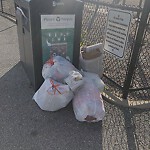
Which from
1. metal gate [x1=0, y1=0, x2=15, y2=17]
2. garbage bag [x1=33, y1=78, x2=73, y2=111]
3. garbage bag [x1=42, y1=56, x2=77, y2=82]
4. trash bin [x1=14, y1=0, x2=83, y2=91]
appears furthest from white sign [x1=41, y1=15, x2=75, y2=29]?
metal gate [x1=0, y1=0, x2=15, y2=17]

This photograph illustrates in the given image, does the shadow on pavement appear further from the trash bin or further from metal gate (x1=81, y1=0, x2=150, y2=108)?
metal gate (x1=81, y1=0, x2=150, y2=108)

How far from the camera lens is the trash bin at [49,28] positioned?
262 centimetres

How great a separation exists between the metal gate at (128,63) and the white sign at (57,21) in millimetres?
566

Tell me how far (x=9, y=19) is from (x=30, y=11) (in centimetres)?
532

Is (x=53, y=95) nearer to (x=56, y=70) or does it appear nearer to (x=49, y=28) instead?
(x=56, y=70)

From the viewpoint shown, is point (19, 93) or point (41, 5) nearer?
point (41, 5)

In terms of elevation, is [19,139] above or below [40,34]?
below

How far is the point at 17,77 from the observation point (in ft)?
11.7

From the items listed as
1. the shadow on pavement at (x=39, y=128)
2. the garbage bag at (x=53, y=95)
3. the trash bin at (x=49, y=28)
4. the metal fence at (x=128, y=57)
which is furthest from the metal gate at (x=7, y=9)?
the garbage bag at (x=53, y=95)

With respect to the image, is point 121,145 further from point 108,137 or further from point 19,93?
point 19,93

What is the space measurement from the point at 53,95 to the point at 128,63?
3.82 ft

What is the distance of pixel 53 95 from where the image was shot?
2508mm

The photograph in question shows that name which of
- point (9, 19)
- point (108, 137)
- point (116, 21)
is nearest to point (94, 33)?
point (116, 21)

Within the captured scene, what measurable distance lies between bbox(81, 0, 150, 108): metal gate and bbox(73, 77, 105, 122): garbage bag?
1.89 feet
